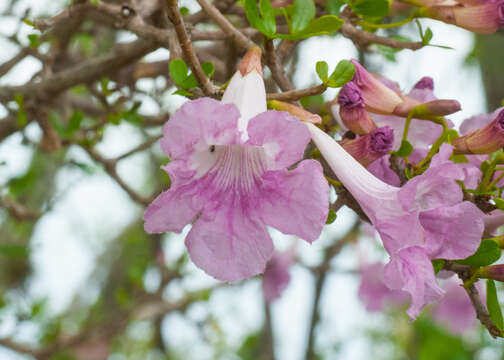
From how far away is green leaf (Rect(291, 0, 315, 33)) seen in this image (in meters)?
1.21

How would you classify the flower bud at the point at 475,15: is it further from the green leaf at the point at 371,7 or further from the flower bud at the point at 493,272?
the flower bud at the point at 493,272

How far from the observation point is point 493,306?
1.20 meters

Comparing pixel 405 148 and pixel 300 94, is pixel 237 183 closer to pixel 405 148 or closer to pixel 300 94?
pixel 300 94

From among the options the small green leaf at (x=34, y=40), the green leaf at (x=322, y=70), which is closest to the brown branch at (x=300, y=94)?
the green leaf at (x=322, y=70)

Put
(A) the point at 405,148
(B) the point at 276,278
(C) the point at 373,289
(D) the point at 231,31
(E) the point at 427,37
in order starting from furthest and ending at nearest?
(C) the point at 373,289 → (B) the point at 276,278 → (E) the point at 427,37 → (D) the point at 231,31 → (A) the point at 405,148

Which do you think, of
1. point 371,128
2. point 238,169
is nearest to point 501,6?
point 371,128

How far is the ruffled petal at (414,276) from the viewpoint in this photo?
104 centimetres

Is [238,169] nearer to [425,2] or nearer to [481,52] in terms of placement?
[425,2]

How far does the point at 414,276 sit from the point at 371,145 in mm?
279

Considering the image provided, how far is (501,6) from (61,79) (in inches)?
65.1

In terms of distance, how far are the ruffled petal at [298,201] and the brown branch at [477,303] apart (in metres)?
0.38

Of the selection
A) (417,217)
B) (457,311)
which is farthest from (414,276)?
(457,311)

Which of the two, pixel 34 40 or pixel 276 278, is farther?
pixel 276 278

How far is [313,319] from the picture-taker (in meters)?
3.71
